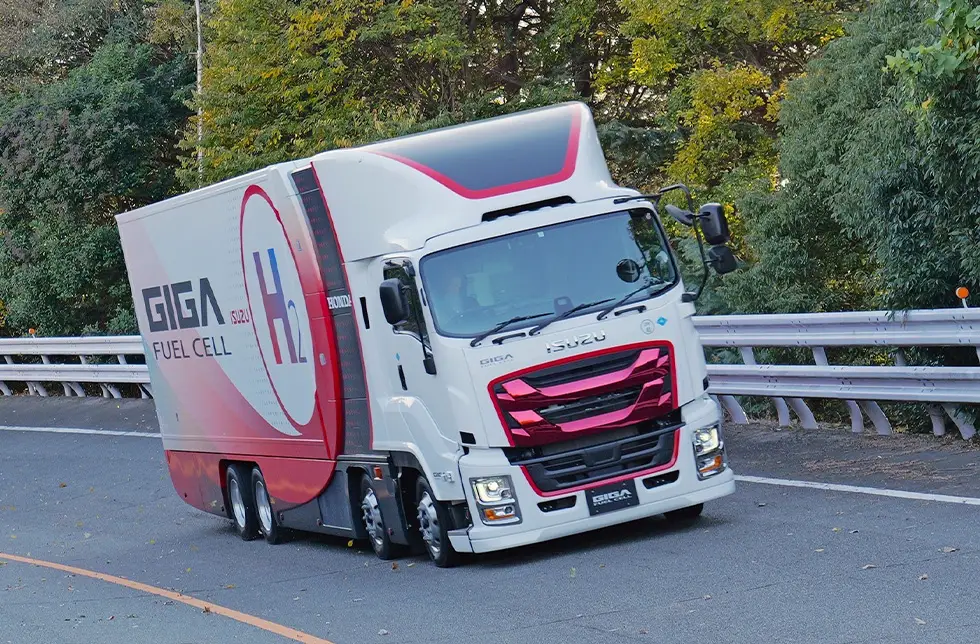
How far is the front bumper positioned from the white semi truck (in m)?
0.01

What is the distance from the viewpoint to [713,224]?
1014 cm

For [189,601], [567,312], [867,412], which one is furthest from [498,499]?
[867,412]

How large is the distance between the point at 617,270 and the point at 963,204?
5038mm

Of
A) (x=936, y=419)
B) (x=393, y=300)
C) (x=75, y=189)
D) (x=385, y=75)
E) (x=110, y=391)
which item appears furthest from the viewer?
(x=75, y=189)

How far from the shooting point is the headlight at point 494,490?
32.2 ft

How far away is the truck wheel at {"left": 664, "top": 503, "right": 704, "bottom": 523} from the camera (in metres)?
10.7

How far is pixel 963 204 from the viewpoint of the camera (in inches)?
544

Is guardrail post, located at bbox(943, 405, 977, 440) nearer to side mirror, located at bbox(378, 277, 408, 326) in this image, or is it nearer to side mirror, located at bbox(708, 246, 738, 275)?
side mirror, located at bbox(708, 246, 738, 275)

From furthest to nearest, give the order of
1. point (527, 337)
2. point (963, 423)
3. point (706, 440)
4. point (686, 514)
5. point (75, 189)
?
point (75, 189)
point (963, 423)
point (686, 514)
point (706, 440)
point (527, 337)

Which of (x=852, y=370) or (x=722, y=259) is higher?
(x=722, y=259)

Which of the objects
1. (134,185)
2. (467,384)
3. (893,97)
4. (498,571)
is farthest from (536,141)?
(134,185)

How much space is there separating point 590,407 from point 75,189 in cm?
2731

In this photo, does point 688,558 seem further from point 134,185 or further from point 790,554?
point 134,185

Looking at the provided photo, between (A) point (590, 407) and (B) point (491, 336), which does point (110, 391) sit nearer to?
(B) point (491, 336)
